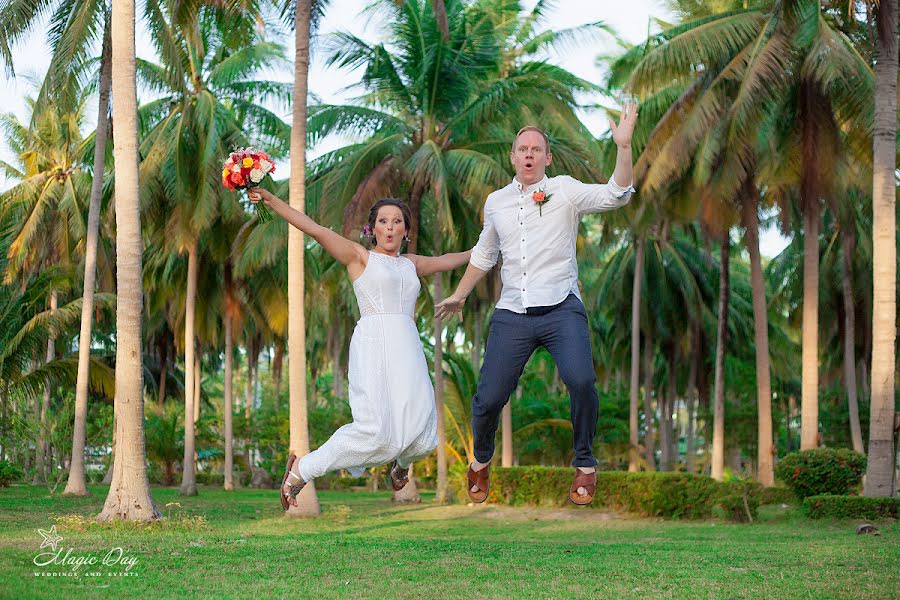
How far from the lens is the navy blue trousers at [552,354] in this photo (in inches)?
228

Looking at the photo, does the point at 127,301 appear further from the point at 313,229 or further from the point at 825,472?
the point at 825,472

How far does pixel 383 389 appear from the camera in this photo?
599 cm

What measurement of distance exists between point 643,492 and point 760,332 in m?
5.19

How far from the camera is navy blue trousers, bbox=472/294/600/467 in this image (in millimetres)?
5793

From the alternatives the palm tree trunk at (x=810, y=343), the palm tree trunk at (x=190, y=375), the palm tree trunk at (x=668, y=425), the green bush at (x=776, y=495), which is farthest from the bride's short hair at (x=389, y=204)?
the palm tree trunk at (x=668, y=425)

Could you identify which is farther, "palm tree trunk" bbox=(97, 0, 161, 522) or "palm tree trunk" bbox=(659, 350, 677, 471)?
"palm tree trunk" bbox=(659, 350, 677, 471)

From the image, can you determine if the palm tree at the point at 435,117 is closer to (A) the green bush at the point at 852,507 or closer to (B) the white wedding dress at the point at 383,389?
(A) the green bush at the point at 852,507

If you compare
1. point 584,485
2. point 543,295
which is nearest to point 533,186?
point 543,295

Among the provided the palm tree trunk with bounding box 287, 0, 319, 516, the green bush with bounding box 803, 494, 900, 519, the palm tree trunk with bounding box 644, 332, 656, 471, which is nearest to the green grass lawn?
the green bush with bounding box 803, 494, 900, 519

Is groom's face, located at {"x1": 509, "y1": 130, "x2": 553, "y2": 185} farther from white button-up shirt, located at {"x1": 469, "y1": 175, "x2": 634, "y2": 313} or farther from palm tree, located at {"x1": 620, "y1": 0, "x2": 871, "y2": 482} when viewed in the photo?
palm tree, located at {"x1": 620, "y1": 0, "x2": 871, "y2": 482}

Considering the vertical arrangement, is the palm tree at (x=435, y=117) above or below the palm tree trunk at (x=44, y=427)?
above

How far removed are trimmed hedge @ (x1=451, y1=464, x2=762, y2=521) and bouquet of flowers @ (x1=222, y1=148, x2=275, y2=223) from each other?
1519 centimetres

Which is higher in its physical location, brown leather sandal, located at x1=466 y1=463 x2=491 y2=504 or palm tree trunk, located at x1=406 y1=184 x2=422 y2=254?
palm tree trunk, located at x1=406 y1=184 x2=422 y2=254

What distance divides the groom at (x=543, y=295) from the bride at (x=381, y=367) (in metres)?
0.41
